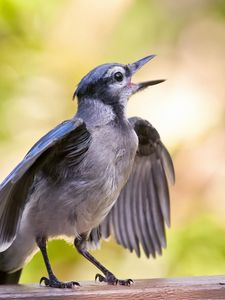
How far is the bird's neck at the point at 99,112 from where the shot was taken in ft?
10.2

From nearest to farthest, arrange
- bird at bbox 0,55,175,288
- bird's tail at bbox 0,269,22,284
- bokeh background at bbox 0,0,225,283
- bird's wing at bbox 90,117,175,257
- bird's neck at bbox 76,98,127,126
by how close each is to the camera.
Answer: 1. bird at bbox 0,55,175,288
2. bird's neck at bbox 76,98,127,126
3. bird's tail at bbox 0,269,22,284
4. bird's wing at bbox 90,117,175,257
5. bokeh background at bbox 0,0,225,283

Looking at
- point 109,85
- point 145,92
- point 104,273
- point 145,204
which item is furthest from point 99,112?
point 145,92

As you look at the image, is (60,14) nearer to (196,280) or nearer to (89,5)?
(89,5)

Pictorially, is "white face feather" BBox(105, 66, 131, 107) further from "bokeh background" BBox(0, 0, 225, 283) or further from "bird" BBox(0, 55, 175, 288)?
"bokeh background" BBox(0, 0, 225, 283)

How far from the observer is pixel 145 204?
370cm

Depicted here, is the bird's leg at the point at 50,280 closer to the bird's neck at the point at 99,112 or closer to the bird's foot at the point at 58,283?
the bird's foot at the point at 58,283

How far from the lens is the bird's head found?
10.3ft

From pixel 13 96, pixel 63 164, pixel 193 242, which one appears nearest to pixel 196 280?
pixel 63 164

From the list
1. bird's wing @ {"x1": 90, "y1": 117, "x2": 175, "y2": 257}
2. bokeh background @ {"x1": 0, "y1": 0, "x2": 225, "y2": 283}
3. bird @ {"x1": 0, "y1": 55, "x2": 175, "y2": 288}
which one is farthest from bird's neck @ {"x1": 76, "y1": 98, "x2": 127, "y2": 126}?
bokeh background @ {"x1": 0, "y1": 0, "x2": 225, "y2": 283}

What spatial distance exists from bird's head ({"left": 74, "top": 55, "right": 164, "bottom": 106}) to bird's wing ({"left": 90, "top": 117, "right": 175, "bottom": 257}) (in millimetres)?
380

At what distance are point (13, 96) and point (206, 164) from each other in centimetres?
100

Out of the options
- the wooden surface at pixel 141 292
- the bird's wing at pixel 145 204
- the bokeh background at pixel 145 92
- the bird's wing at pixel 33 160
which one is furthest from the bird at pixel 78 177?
the bokeh background at pixel 145 92

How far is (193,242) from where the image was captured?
4.32 m

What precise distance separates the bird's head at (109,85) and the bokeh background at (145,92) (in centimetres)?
121
